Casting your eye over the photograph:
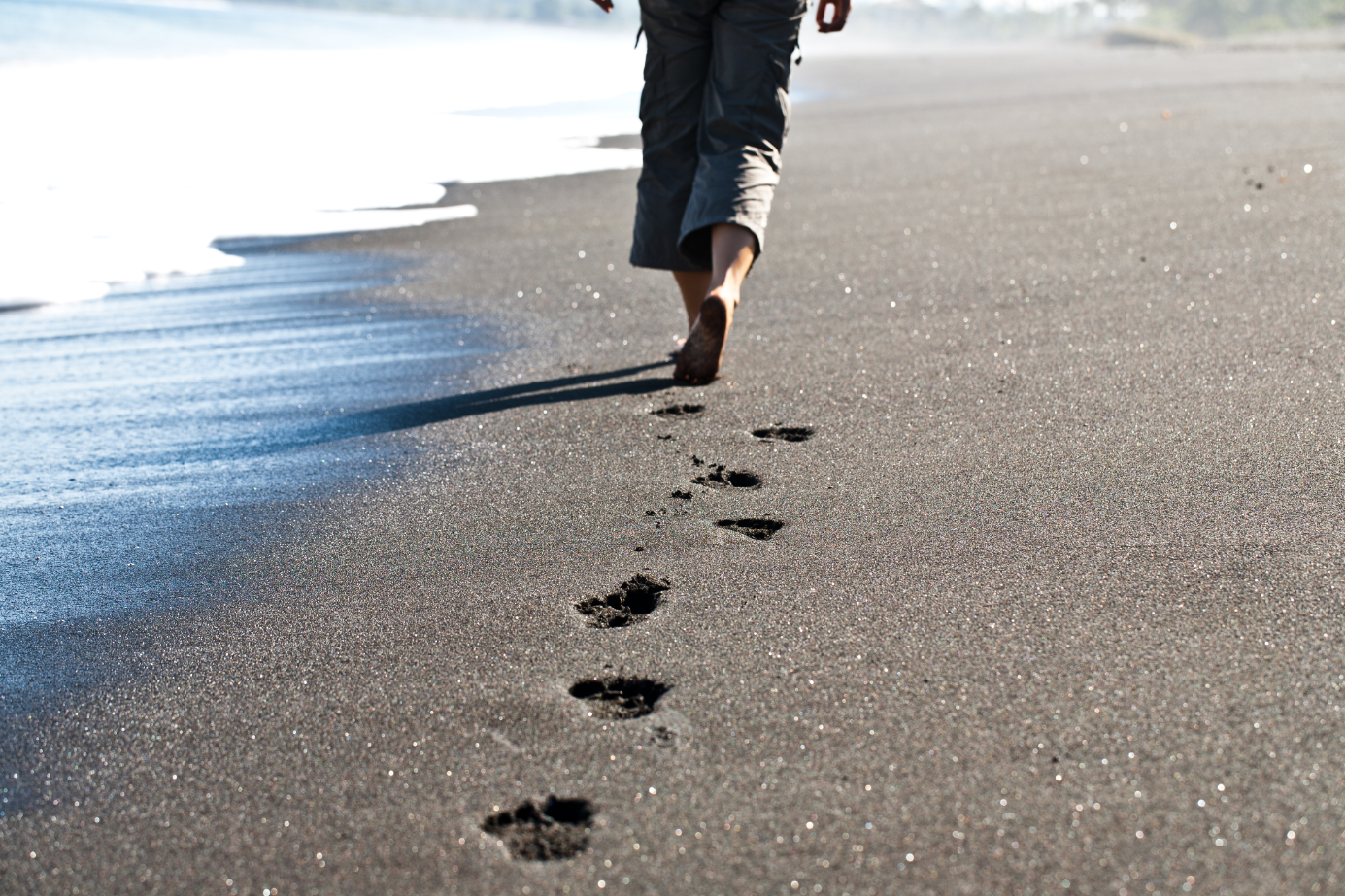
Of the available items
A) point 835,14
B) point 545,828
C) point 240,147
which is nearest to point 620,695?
point 545,828

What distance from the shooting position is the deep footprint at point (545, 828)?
3.78 ft

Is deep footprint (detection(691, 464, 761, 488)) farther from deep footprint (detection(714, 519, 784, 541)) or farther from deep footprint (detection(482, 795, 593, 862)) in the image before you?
deep footprint (detection(482, 795, 593, 862))

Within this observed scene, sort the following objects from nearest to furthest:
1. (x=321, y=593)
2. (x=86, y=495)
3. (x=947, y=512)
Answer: (x=321, y=593)
(x=947, y=512)
(x=86, y=495)

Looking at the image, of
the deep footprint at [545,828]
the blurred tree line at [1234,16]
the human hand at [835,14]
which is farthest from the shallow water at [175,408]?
the blurred tree line at [1234,16]

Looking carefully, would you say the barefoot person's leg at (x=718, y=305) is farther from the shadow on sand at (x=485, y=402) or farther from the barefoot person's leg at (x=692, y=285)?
the barefoot person's leg at (x=692, y=285)

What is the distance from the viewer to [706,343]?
8.38 ft

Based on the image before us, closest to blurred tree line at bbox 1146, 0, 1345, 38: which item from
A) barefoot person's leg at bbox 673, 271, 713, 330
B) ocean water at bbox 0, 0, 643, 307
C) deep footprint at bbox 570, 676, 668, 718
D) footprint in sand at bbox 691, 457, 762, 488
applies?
ocean water at bbox 0, 0, 643, 307

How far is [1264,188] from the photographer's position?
4543 mm

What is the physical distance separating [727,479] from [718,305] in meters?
0.52

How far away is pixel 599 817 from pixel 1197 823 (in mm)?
610

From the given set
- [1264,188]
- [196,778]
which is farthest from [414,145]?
[196,778]

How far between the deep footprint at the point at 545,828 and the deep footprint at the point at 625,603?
41 cm

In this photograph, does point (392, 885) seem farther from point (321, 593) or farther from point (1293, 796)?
point (1293, 796)

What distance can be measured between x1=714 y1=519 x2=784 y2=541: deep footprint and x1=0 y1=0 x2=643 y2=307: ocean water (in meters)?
3.10
